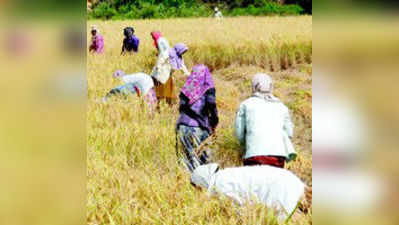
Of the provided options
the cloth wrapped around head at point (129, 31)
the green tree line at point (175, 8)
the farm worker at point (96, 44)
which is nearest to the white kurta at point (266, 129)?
the cloth wrapped around head at point (129, 31)

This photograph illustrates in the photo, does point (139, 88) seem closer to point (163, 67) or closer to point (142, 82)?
point (142, 82)

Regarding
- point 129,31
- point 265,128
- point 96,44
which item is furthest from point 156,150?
point 96,44

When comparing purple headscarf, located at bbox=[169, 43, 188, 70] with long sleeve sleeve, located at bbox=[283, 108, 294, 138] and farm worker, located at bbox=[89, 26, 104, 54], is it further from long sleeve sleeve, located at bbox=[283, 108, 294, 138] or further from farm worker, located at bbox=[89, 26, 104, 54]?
farm worker, located at bbox=[89, 26, 104, 54]

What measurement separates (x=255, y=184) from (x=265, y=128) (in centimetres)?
47

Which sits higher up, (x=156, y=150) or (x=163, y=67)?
(x=163, y=67)

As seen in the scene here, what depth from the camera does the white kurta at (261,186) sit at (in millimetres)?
1821

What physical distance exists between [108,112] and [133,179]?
5.19ft

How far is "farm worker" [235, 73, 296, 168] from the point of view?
7.91 feet

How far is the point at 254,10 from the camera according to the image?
21906 millimetres

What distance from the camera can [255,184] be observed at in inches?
79.6

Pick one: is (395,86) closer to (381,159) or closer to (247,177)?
(381,159)

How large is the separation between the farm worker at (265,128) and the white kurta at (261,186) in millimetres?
276

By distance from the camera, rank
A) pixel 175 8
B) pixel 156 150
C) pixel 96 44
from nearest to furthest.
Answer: pixel 156 150, pixel 96 44, pixel 175 8

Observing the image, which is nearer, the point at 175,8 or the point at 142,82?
the point at 142,82
